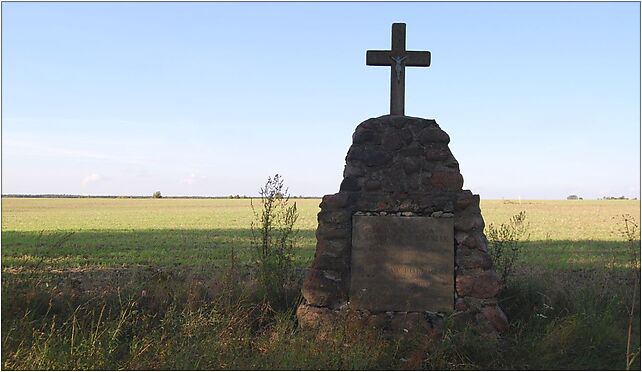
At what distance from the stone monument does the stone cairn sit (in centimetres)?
1

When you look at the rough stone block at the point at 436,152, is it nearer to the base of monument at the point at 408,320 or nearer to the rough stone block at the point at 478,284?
the rough stone block at the point at 478,284

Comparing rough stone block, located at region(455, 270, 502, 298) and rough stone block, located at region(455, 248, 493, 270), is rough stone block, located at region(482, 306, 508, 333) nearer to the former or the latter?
rough stone block, located at region(455, 270, 502, 298)

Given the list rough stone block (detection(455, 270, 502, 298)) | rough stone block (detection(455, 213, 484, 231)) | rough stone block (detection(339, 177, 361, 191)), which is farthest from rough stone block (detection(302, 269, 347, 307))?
rough stone block (detection(455, 213, 484, 231))

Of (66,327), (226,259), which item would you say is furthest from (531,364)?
(226,259)

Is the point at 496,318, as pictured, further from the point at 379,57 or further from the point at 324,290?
the point at 379,57

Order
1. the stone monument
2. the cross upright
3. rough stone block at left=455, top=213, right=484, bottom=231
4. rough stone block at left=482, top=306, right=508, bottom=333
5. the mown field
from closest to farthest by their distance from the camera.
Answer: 1. the mown field
2. rough stone block at left=482, top=306, right=508, bottom=333
3. the stone monument
4. rough stone block at left=455, top=213, right=484, bottom=231
5. the cross upright

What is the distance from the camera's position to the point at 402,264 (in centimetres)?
621

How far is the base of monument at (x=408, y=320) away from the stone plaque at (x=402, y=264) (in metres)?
0.11

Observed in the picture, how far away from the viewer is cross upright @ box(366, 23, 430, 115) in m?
6.90

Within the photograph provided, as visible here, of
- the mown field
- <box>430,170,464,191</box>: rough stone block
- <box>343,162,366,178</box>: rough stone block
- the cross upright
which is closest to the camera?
the mown field

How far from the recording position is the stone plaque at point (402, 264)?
6152mm

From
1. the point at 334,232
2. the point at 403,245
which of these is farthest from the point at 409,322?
the point at 334,232

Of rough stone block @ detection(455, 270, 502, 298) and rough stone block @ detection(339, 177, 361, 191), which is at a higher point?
rough stone block @ detection(339, 177, 361, 191)

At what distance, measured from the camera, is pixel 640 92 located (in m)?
5.86
